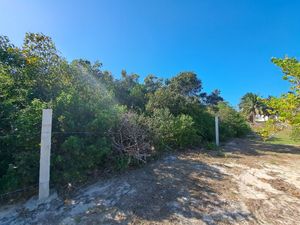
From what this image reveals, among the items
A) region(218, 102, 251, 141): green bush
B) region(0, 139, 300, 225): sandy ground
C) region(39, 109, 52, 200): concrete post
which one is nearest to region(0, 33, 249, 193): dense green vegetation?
region(39, 109, 52, 200): concrete post

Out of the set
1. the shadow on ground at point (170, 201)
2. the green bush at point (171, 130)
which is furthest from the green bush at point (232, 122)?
the shadow on ground at point (170, 201)

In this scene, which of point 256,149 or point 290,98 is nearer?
point 290,98

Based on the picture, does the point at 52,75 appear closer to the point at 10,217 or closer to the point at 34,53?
the point at 34,53

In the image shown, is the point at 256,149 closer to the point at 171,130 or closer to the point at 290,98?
the point at 171,130

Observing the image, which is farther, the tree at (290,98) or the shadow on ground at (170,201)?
the tree at (290,98)

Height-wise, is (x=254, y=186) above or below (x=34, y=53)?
below

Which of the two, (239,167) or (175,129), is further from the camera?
(175,129)

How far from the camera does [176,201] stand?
3.45 meters

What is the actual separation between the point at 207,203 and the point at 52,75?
668 cm

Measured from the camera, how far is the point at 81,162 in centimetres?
421

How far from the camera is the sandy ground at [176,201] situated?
9.79 ft

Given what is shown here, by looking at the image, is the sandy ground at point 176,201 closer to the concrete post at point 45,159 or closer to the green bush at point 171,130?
the concrete post at point 45,159

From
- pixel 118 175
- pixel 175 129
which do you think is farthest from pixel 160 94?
pixel 118 175

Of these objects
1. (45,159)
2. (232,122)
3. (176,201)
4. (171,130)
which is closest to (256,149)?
(171,130)
